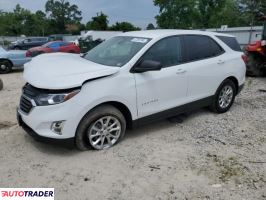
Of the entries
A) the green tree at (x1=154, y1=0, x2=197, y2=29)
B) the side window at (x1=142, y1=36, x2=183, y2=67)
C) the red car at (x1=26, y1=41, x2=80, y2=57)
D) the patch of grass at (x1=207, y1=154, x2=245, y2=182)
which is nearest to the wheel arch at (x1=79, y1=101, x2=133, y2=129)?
the side window at (x1=142, y1=36, x2=183, y2=67)

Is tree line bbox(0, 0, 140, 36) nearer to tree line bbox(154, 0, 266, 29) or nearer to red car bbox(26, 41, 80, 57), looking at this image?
tree line bbox(154, 0, 266, 29)

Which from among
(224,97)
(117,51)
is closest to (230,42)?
(224,97)

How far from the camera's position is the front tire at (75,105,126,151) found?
13.1ft

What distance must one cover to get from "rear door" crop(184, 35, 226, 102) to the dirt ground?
2.14 ft

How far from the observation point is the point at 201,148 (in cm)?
441

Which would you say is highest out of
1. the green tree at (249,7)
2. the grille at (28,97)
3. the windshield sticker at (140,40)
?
the green tree at (249,7)

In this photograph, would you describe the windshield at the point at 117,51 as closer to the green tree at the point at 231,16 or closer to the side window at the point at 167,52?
the side window at the point at 167,52

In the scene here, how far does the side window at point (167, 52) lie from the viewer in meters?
4.57

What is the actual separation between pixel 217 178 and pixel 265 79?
720cm

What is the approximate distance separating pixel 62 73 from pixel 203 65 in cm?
259

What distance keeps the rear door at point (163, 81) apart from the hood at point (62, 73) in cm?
57

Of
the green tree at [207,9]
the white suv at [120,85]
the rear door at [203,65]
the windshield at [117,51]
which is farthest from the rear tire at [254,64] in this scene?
the green tree at [207,9]

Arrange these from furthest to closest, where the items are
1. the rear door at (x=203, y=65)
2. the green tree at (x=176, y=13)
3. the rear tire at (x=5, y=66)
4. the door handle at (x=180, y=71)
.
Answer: the green tree at (x=176, y=13) < the rear tire at (x=5, y=66) < the rear door at (x=203, y=65) < the door handle at (x=180, y=71)

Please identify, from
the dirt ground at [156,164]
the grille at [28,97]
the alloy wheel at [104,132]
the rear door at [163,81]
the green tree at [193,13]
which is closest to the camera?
the dirt ground at [156,164]
